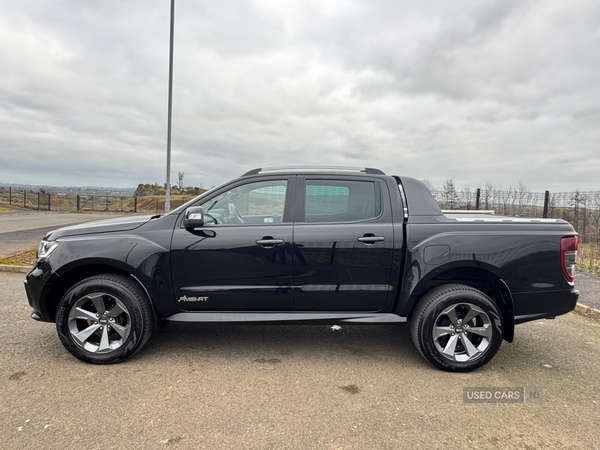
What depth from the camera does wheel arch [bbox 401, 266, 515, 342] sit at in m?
3.41

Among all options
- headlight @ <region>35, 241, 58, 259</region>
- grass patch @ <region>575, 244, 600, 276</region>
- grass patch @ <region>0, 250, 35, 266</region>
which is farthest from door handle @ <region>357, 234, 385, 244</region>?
grass patch @ <region>0, 250, 35, 266</region>

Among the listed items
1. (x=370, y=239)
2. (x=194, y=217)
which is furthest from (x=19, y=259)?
(x=370, y=239)

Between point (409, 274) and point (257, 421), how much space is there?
178 cm

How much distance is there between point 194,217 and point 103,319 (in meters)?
1.27

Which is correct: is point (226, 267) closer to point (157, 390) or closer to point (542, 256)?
point (157, 390)

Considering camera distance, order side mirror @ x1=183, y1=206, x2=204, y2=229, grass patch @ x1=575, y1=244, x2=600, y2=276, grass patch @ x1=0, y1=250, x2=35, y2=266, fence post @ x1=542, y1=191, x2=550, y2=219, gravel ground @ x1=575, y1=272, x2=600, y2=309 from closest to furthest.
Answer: side mirror @ x1=183, y1=206, x2=204, y2=229 < gravel ground @ x1=575, y1=272, x2=600, y2=309 < grass patch @ x1=0, y1=250, x2=35, y2=266 < grass patch @ x1=575, y1=244, x2=600, y2=276 < fence post @ x1=542, y1=191, x2=550, y2=219

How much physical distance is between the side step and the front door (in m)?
0.06

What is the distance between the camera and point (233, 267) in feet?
11.2

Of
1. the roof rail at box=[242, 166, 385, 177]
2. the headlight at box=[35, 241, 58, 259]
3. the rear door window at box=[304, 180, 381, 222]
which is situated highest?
the roof rail at box=[242, 166, 385, 177]

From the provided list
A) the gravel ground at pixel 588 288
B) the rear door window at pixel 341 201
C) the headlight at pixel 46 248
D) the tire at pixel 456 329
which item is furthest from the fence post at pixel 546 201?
the headlight at pixel 46 248

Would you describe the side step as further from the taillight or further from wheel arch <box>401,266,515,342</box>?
the taillight

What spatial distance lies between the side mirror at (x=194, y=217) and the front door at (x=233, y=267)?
14 cm

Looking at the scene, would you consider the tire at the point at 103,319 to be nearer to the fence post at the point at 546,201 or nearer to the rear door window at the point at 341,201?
the rear door window at the point at 341,201

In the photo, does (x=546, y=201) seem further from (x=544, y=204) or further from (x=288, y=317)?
(x=288, y=317)
